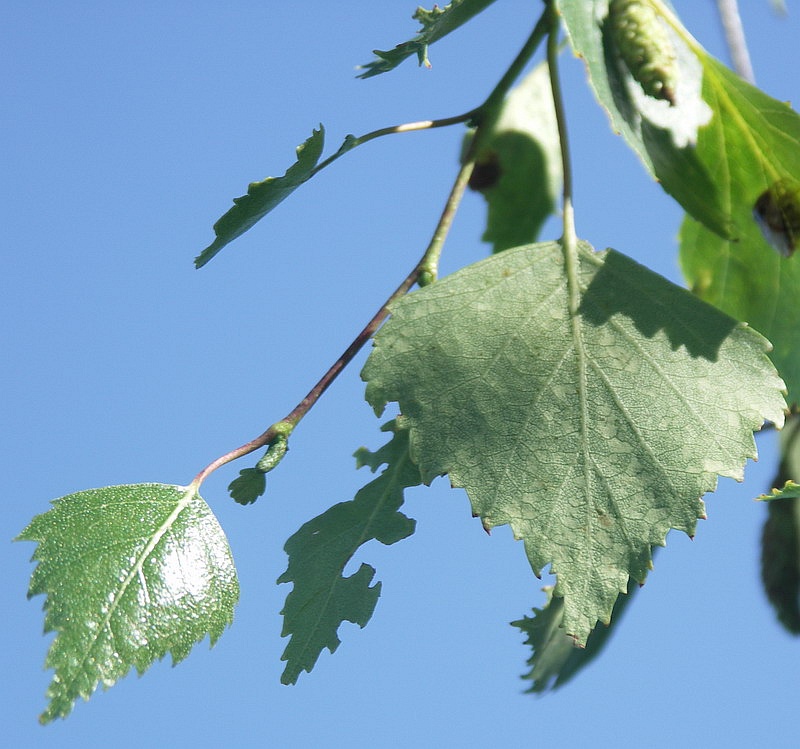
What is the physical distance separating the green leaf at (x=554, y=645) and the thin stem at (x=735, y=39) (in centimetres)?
68

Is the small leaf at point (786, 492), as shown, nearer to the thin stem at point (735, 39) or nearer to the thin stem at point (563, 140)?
the thin stem at point (563, 140)

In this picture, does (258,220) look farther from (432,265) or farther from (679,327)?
(679,327)

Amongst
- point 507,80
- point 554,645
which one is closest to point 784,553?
Answer: point 554,645

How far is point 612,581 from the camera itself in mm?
828

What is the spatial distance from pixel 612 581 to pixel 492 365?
20cm

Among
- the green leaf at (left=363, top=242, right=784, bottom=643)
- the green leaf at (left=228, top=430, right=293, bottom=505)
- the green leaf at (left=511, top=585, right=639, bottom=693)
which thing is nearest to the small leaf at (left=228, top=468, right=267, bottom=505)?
the green leaf at (left=228, top=430, right=293, bottom=505)

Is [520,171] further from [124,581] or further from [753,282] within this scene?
[124,581]

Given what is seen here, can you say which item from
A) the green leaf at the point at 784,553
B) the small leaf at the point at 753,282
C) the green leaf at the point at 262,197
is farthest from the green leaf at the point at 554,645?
the green leaf at the point at 262,197

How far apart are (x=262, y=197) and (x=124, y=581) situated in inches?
13.7

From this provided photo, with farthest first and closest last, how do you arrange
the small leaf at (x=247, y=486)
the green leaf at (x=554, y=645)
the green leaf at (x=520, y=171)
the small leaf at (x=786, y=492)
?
the green leaf at (x=520, y=171)
the green leaf at (x=554, y=645)
the small leaf at (x=247, y=486)
the small leaf at (x=786, y=492)

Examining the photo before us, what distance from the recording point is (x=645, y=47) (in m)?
0.85

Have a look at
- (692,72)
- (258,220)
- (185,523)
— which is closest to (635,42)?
(692,72)

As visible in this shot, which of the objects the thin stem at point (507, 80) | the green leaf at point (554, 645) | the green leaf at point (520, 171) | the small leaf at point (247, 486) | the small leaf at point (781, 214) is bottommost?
the green leaf at point (554, 645)

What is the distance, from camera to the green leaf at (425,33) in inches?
34.9
